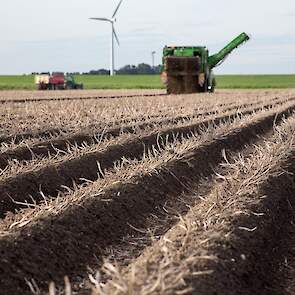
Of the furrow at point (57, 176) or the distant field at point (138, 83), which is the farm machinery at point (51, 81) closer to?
the distant field at point (138, 83)

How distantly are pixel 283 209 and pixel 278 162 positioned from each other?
1.77 m

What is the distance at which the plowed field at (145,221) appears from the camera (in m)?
5.09

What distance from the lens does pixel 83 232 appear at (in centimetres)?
697

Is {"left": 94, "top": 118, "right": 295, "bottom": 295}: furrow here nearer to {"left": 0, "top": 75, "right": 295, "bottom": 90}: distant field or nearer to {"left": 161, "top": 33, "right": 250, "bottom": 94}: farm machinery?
{"left": 161, "top": 33, "right": 250, "bottom": 94}: farm machinery

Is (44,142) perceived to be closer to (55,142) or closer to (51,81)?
(55,142)

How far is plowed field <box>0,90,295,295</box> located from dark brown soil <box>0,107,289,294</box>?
0.5 inches

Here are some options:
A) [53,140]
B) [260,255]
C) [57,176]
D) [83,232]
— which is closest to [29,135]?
[53,140]

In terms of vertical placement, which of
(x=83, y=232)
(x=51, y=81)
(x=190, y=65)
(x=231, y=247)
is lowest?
(x=83, y=232)

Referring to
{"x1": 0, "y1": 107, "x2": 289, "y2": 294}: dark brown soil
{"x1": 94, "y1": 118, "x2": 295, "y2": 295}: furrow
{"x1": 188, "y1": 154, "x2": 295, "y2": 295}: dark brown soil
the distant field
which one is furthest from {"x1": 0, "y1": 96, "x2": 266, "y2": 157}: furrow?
the distant field

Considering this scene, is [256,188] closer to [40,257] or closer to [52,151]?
[40,257]

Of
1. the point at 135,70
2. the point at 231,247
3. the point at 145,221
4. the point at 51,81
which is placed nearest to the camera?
the point at 231,247

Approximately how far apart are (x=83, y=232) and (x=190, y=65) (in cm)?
2867

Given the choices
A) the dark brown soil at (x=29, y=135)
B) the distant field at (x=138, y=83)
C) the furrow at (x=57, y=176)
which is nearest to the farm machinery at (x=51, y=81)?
the distant field at (x=138, y=83)

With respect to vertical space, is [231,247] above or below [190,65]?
below
